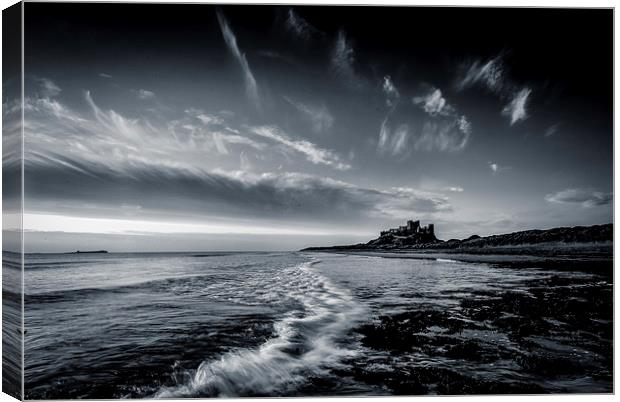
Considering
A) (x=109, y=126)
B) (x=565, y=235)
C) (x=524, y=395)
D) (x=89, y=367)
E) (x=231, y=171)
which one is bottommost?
(x=524, y=395)

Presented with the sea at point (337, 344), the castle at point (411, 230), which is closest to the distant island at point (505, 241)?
the castle at point (411, 230)

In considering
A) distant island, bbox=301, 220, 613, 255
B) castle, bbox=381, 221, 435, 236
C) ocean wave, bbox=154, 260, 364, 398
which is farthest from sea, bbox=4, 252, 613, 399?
castle, bbox=381, 221, 435, 236

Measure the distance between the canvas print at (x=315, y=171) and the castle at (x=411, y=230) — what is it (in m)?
0.04

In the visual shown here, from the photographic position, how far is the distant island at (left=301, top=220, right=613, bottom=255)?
5.86 meters

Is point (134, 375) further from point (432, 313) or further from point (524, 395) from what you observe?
point (524, 395)

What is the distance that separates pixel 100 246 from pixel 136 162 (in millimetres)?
1370

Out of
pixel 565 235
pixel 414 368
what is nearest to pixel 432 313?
pixel 414 368

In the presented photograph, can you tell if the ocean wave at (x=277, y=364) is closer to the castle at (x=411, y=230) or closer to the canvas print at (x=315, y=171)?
the canvas print at (x=315, y=171)

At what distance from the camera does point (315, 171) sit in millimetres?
6008

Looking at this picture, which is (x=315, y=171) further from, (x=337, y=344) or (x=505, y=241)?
(x=505, y=241)

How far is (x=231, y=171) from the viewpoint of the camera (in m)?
5.91

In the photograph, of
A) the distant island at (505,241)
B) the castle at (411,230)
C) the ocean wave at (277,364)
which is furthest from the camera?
the castle at (411,230)

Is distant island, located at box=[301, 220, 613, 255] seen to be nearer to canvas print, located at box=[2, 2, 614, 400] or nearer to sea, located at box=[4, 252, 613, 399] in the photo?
canvas print, located at box=[2, 2, 614, 400]

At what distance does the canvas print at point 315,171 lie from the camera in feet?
15.5
